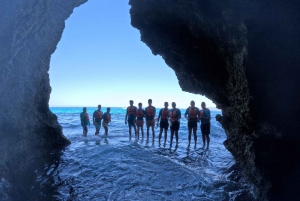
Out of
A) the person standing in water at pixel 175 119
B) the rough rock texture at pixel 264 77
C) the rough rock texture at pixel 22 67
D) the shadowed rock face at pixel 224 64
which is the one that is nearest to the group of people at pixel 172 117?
the person standing in water at pixel 175 119

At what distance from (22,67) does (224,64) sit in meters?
6.93

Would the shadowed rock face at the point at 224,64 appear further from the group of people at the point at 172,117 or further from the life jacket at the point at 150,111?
the life jacket at the point at 150,111

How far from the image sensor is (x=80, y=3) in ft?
32.6

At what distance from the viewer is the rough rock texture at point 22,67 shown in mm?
5289

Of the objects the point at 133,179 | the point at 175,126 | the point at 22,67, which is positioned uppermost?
the point at 22,67

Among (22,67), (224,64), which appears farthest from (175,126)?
(22,67)

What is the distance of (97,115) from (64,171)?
28.4ft

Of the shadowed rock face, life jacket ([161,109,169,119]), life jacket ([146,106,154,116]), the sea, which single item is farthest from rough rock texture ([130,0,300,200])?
life jacket ([146,106,154,116])

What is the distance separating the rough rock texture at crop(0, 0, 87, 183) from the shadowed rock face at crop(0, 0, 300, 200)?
0.03m

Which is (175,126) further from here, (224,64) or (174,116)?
(224,64)

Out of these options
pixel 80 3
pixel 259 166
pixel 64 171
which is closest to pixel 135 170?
pixel 64 171

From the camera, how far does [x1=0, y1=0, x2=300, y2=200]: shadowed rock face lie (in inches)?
159

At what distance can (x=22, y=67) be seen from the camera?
20.8 feet

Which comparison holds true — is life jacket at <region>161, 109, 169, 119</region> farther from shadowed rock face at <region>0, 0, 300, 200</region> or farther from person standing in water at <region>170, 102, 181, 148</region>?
shadowed rock face at <region>0, 0, 300, 200</region>
